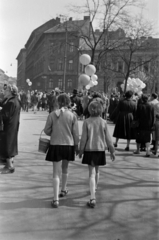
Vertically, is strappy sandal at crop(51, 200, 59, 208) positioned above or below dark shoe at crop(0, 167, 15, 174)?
below

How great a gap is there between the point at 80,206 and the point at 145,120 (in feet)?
15.4

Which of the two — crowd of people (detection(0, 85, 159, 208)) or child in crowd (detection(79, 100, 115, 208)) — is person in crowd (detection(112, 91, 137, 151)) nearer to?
crowd of people (detection(0, 85, 159, 208))

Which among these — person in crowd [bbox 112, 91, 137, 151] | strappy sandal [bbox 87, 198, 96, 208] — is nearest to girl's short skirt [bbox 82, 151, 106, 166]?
strappy sandal [bbox 87, 198, 96, 208]

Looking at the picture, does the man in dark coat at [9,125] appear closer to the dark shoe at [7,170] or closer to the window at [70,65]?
the dark shoe at [7,170]

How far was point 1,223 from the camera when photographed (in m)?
3.93

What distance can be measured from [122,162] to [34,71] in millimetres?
81658

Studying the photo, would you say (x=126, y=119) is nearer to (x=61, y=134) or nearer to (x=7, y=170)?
(x=7, y=170)

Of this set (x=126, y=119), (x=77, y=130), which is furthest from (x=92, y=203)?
(x=126, y=119)

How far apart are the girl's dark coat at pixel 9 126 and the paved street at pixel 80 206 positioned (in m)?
0.46

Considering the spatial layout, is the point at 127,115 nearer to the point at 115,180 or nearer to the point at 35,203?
the point at 115,180

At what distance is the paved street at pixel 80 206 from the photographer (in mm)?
3730

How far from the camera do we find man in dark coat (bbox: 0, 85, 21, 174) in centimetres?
643

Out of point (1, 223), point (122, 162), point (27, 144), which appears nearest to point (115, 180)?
point (122, 162)

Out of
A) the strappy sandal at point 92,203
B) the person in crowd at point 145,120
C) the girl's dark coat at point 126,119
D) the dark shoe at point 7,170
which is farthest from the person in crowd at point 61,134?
the girl's dark coat at point 126,119
